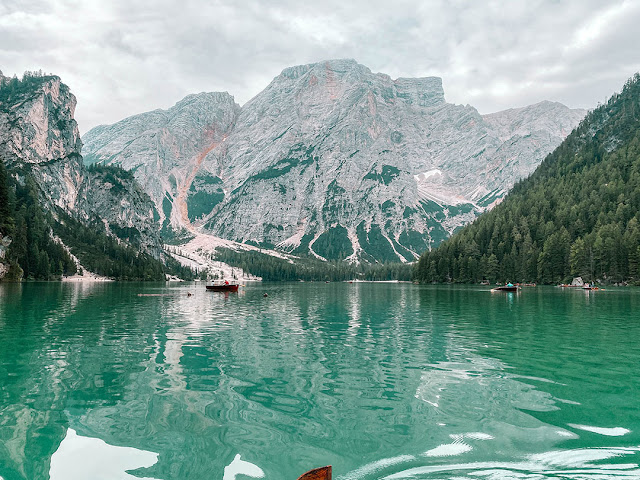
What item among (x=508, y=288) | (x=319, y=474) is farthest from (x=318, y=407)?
(x=508, y=288)

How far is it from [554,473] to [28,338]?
41890mm

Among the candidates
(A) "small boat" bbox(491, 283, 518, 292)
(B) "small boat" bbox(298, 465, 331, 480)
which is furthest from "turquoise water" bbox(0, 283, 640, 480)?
(A) "small boat" bbox(491, 283, 518, 292)

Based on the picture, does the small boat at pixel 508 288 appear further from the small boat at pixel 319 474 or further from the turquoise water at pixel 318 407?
the small boat at pixel 319 474

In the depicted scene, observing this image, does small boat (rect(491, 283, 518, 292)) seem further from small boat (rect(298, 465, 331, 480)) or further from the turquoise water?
small boat (rect(298, 465, 331, 480))

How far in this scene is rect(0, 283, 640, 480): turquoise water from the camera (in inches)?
556

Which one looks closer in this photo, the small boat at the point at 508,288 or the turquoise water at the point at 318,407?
the turquoise water at the point at 318,407

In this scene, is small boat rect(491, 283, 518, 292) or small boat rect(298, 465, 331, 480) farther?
small boat rect(491, 283, 518, 292)

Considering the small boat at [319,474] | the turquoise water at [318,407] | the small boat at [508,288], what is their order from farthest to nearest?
1. the small boat at [508,288]
2. the turquoise water at [318,407]
3. the small boat at [319,474]

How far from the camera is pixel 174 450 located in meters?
15.1

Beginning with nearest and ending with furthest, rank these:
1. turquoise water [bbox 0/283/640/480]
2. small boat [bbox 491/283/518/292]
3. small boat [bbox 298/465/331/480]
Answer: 1. small boat [bbox 298/465/331/480]
2. turquoise water [bbox 0/283/640/480]
3. small boat [bbox 491/283/518/292]

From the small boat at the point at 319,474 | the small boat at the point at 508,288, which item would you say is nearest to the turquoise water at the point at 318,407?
the small boat at the point at 319,474

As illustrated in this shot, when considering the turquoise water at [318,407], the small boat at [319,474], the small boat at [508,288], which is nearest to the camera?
the small boat at [319,474]

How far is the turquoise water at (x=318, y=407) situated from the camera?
556 inches

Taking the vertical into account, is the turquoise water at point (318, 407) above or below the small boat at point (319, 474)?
below
